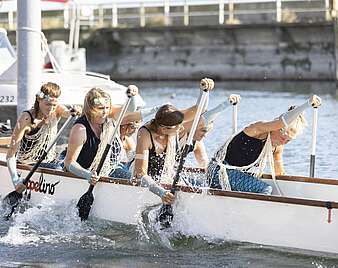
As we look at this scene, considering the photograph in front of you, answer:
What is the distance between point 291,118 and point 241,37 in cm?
2704

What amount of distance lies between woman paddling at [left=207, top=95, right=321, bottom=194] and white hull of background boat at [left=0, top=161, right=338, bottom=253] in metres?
0.43

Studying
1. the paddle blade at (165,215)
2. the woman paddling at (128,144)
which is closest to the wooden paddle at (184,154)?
the paddle blade at (165,215)

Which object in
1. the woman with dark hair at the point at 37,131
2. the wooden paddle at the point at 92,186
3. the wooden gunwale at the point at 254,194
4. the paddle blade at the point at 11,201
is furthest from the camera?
the paddle blade at the point at 11,201

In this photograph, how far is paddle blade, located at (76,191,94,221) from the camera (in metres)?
9.77

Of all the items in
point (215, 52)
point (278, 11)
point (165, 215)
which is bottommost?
point (165, 215)

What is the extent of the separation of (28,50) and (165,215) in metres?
4.06

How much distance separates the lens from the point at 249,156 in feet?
30.8

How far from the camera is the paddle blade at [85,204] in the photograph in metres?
9.77

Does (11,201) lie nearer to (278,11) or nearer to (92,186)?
(92,186)

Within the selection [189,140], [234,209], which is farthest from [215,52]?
[234,209]

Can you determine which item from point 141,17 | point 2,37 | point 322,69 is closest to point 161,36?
point 141,17

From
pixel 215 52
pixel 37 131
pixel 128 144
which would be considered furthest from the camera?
pixel 215 52

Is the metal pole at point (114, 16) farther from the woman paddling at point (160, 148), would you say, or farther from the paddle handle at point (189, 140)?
the paddle handle at point (189, 140)

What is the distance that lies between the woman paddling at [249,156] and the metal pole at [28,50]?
3738 mm
